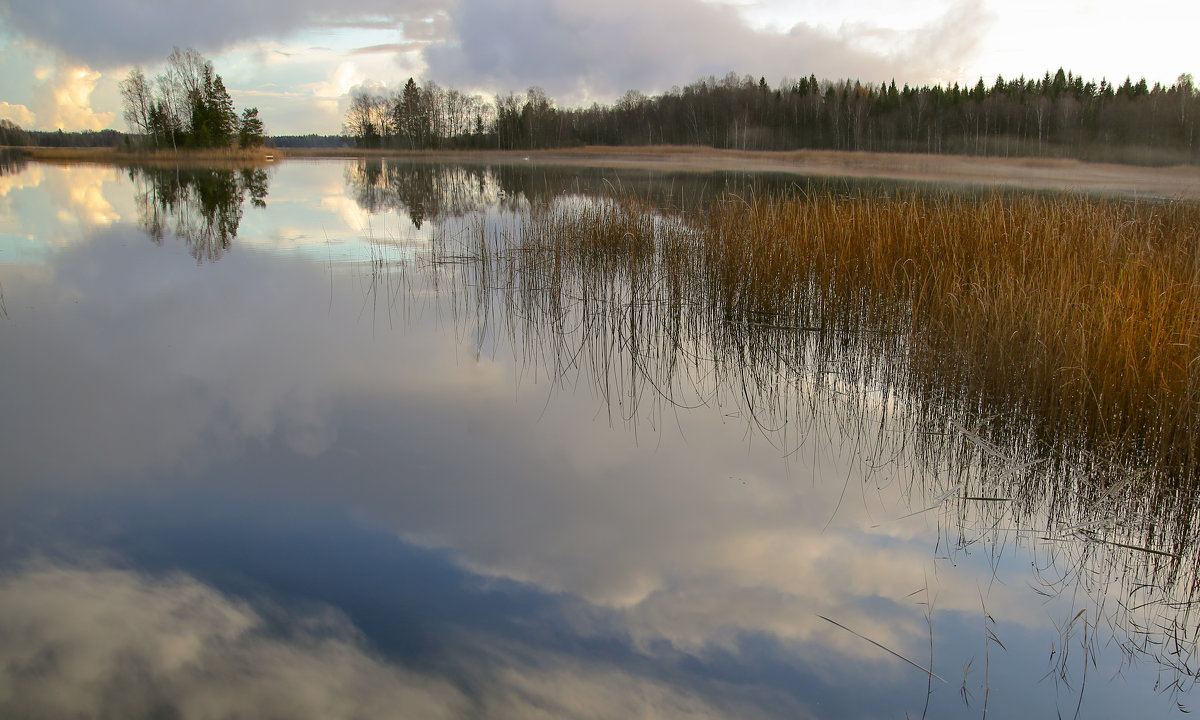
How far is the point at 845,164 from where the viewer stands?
2630 centimetres

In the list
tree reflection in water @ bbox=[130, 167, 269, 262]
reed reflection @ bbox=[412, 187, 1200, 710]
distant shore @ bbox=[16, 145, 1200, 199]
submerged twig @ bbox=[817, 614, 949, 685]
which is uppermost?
distant shore @ bbox=[16, 145, 1200, 199]

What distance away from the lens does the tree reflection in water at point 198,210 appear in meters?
9.29

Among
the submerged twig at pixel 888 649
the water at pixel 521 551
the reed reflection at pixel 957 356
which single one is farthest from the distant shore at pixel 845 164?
the submerged twig at pixel 888 649

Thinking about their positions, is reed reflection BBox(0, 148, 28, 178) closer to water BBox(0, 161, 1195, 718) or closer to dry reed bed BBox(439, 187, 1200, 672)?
Answer: dry reed bed BBox(439, 187, 1200, 672)

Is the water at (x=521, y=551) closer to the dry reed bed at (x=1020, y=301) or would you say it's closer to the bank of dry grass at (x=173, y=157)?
the dry reed bed at (x=1020, y=301)

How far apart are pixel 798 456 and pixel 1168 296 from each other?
218cm

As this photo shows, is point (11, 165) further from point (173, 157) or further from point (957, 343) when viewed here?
point (957, 343)

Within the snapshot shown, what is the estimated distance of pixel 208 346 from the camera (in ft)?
15.4

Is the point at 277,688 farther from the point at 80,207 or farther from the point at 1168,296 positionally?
the point at 80,207

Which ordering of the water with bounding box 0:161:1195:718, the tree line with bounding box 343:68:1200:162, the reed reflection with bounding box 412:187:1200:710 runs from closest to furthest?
the water with bounding box 0:161:1195:718, the reed reflection with bounding box 412:187:1200:710, the tree line with bounding box 343:68:1200:162

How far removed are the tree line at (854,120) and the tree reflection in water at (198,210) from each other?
11.7 metres

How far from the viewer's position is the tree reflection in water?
9.29 m

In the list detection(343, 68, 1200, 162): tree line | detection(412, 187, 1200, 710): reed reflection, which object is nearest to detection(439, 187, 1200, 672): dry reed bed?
detection(412, 187, 1200, 710): reed reflection

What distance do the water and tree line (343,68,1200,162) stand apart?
16.7 meters
